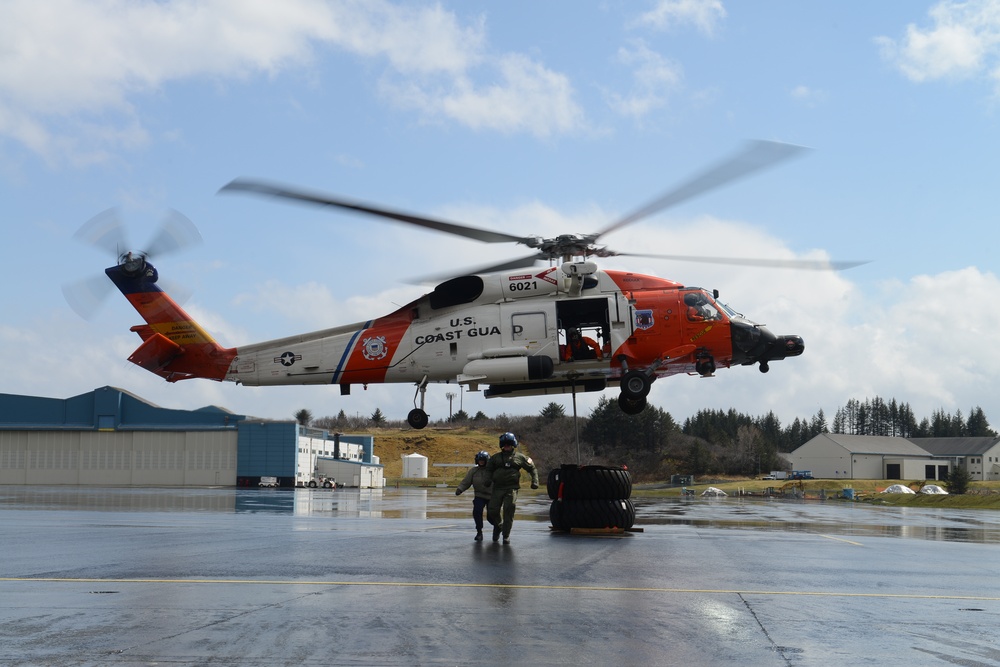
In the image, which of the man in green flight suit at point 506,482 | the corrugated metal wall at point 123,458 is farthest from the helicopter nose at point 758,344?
the corrugated metal wall at point 123,458

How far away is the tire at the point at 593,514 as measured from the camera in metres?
15.7

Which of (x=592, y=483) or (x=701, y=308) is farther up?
(x=701, y=308)

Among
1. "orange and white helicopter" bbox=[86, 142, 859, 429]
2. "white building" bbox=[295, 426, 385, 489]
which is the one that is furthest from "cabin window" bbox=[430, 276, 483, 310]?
"white building" bbox=[295, 426, 385, 489]

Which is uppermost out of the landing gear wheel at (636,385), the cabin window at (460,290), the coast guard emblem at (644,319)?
the cabin window at (460,290)

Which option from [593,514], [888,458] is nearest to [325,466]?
[593,514]

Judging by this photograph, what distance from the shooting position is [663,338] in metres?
18.9

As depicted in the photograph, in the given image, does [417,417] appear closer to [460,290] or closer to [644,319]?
[460,290]

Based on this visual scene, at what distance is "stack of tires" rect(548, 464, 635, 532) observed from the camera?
15680mm

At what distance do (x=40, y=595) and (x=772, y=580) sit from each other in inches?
275

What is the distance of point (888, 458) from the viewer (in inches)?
4648

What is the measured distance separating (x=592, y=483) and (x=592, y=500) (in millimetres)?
311

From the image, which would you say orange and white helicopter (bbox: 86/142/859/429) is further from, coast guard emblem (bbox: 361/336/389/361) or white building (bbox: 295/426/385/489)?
white building (bbox: 295/426/385/489)

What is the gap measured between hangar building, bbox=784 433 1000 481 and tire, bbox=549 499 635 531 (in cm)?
10849

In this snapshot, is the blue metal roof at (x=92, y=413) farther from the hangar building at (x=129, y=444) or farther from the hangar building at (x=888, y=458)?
the hangar building at (x=888, y=458)
